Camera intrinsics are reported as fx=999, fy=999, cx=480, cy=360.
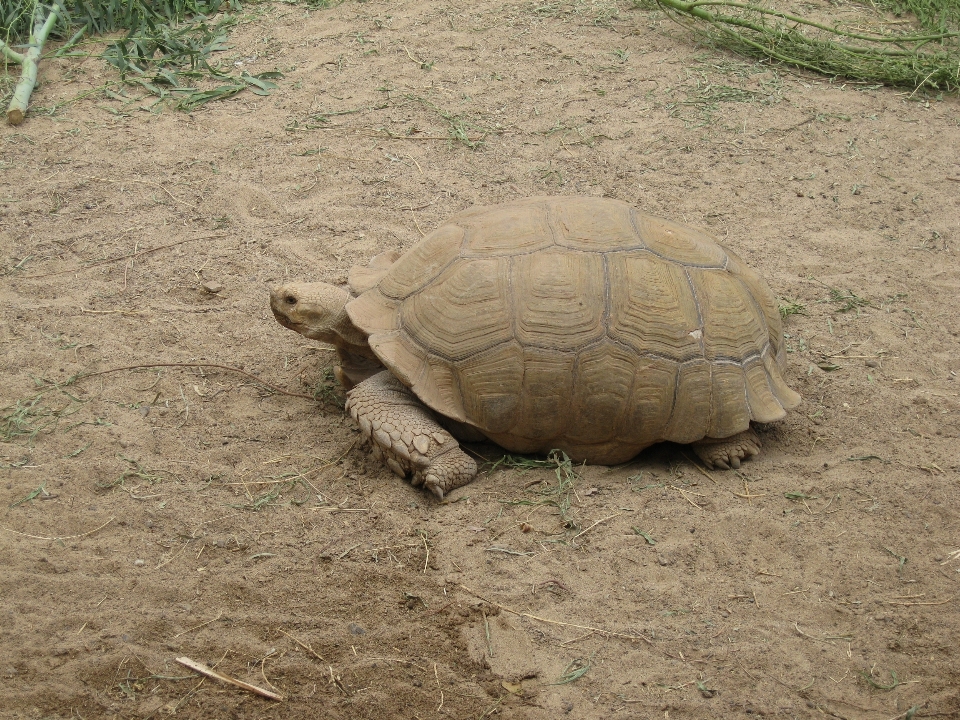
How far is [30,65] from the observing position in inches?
238

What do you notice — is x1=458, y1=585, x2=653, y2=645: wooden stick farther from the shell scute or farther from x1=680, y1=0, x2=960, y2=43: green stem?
x1=680, y1=0, x2=960, y2=43: green stem

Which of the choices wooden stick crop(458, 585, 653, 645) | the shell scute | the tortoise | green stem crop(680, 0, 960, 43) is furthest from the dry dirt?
the shell scute

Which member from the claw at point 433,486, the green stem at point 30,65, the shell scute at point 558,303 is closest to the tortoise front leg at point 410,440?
the claw at point 433,486

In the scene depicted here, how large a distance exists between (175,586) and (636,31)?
5.12 m

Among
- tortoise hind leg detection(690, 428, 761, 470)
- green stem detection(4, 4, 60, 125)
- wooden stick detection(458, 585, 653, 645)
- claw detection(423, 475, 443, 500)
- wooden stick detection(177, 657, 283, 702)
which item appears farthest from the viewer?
green stem detection(4, 4, 60, 125)

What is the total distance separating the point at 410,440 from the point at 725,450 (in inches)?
45.6

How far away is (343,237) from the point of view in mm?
4836

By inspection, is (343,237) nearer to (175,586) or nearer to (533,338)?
(533,338)

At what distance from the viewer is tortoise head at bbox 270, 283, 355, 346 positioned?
3730mm

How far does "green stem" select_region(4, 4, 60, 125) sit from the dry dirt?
0.35 ft

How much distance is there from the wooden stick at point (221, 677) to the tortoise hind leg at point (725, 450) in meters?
1.78

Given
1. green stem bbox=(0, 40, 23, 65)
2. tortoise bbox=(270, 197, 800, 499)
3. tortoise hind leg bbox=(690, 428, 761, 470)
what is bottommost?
tortoise hind leg bbox=(690, 428, 761, 470)

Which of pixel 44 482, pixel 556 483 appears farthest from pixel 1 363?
pixel 556 483

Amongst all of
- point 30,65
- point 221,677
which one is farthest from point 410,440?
point 30,65
